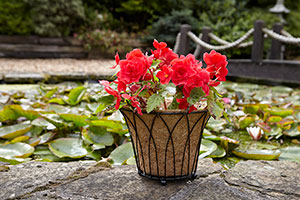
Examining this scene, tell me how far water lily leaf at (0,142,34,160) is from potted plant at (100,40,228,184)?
2.02 feet

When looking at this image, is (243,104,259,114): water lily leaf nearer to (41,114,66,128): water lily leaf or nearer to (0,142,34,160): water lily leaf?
(41,114,66,128): water lily leaf

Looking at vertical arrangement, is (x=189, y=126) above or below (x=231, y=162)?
above

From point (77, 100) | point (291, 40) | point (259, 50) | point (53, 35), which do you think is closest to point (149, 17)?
point (53, 35)

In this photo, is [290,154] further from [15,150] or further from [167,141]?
[15,150]

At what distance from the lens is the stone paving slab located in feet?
3.03

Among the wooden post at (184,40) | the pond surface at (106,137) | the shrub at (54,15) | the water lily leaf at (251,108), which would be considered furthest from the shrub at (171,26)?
the pond surface at (106,137)

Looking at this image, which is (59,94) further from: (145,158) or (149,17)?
(149,17)

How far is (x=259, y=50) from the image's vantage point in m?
3.95

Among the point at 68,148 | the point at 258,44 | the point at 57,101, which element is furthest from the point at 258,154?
the point at 258,44

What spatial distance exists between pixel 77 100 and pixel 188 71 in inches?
62.4

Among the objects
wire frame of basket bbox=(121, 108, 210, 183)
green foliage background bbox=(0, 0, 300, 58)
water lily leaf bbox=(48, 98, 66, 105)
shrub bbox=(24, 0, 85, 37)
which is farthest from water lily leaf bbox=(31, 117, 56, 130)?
shrub bbox=(24, 0, 85, 37)

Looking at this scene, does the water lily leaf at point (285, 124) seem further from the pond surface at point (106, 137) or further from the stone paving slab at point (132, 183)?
the stone paving slab at point (132, 183)

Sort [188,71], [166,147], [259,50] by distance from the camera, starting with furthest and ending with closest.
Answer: [259,50]
[166,147]
[188,71]

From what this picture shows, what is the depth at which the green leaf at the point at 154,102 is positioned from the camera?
33.3 inches
